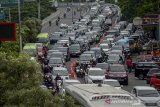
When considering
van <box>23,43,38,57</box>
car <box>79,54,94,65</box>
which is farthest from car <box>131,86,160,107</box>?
van <box>23,43,38,57</box>

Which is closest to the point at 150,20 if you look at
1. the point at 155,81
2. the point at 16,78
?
the point at 155,81

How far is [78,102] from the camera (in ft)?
74.0

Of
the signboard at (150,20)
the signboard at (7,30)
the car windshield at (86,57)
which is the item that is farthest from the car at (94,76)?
the signboard at (150,20)

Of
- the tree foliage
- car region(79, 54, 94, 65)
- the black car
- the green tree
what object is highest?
the green tree

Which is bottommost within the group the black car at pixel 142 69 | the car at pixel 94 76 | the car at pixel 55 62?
the car at pixel 55 62

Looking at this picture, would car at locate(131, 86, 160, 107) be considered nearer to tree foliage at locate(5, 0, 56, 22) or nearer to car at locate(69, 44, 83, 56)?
car at locate(69, 44, 83, 56)

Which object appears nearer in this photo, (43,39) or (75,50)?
(75,50)

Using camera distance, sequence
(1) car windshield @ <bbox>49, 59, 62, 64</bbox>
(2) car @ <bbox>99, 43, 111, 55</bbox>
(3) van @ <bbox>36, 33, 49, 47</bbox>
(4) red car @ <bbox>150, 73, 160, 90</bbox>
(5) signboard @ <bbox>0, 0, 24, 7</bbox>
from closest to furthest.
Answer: (4) red car @ <bbox>150, 73, 160, 90</bbox> → (1) car windshield @ <bbox>49, 59, 62, 64</bbox> → (2) car @ <bbox>99, 43, 111, 55</bbox> → (3) van @ <bbox>36, 33, 49, 47</bbox> → (5) signboard @ <bbox>0, 0, 24, 7</bbox>

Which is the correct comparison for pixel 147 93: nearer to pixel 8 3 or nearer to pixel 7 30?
pixel 7 30

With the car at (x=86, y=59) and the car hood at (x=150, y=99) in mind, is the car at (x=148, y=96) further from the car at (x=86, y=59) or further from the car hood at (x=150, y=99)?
the car at (x=86, y=59)

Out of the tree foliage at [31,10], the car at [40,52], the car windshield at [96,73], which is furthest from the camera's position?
the tree foliage at [31,10]

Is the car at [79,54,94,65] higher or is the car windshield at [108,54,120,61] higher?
the car windshield at [108,54,120,61]

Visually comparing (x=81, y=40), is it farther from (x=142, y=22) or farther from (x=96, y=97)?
(x=96, y=97)

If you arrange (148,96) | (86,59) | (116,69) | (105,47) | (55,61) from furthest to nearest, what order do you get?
(105,47), (86,59), (55,61), (116,69), (148,96)
